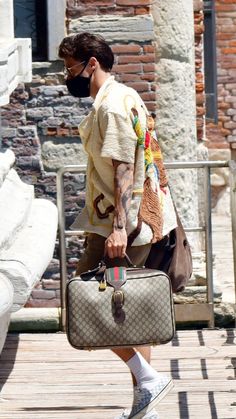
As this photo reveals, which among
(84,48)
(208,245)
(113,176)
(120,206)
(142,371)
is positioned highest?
(84,48)

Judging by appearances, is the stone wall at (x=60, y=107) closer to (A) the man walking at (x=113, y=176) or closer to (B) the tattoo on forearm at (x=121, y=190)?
(A) the man walking at (x=113, y=176)

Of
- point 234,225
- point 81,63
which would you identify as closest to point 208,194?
point 234,225

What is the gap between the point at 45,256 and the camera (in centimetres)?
771

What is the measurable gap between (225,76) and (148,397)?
46.8 ft

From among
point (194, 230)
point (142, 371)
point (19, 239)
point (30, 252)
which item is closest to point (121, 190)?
point (142, 371)

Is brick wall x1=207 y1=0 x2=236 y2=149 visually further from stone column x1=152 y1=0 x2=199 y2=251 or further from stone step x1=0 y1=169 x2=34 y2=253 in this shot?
stone step x1=0 y1=169 x2=34 y2=253

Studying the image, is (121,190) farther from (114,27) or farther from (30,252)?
(114,27)

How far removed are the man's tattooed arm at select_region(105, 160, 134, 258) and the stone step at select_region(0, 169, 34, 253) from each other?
2.31ft

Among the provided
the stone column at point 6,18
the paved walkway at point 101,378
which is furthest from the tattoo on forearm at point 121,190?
the stone column at point 6,18

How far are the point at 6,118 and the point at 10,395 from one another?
10.2 ft

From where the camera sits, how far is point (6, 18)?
870cm

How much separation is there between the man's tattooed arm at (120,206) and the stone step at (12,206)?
704 millimetres

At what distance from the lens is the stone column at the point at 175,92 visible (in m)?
10.9

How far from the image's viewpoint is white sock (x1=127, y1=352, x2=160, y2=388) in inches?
272
